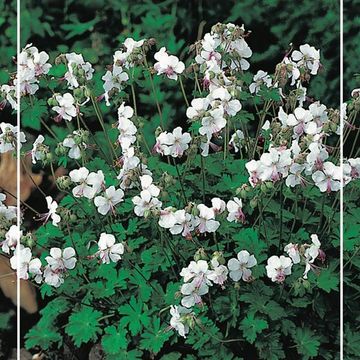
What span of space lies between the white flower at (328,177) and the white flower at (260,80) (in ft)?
1.36

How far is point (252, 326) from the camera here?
6.93 feet

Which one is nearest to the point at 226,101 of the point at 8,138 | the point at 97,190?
the point at 97,190

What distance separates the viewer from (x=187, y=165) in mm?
2385

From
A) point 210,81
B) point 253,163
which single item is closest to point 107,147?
point 210,81

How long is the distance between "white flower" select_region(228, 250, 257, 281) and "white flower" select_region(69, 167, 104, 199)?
37 cm

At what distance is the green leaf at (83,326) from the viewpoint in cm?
215

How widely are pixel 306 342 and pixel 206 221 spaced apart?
0.39m

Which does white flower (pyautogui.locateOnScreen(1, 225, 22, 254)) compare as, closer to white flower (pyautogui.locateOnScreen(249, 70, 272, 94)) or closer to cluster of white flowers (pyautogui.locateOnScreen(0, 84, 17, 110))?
cluster of white flowers (pyautogui.locateOnScreen(0, 84, 17, 110))

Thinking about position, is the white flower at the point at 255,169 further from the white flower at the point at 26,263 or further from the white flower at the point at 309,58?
the white flower at the point at 26,263

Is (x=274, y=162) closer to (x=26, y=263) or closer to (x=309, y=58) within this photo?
(x=309, y=58)

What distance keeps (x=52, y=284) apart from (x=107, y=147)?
57 cm

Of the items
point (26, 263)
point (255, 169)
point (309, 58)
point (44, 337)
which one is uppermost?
point (309, 58)

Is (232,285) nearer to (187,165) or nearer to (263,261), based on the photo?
(263,261)

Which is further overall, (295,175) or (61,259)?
(61,259)
